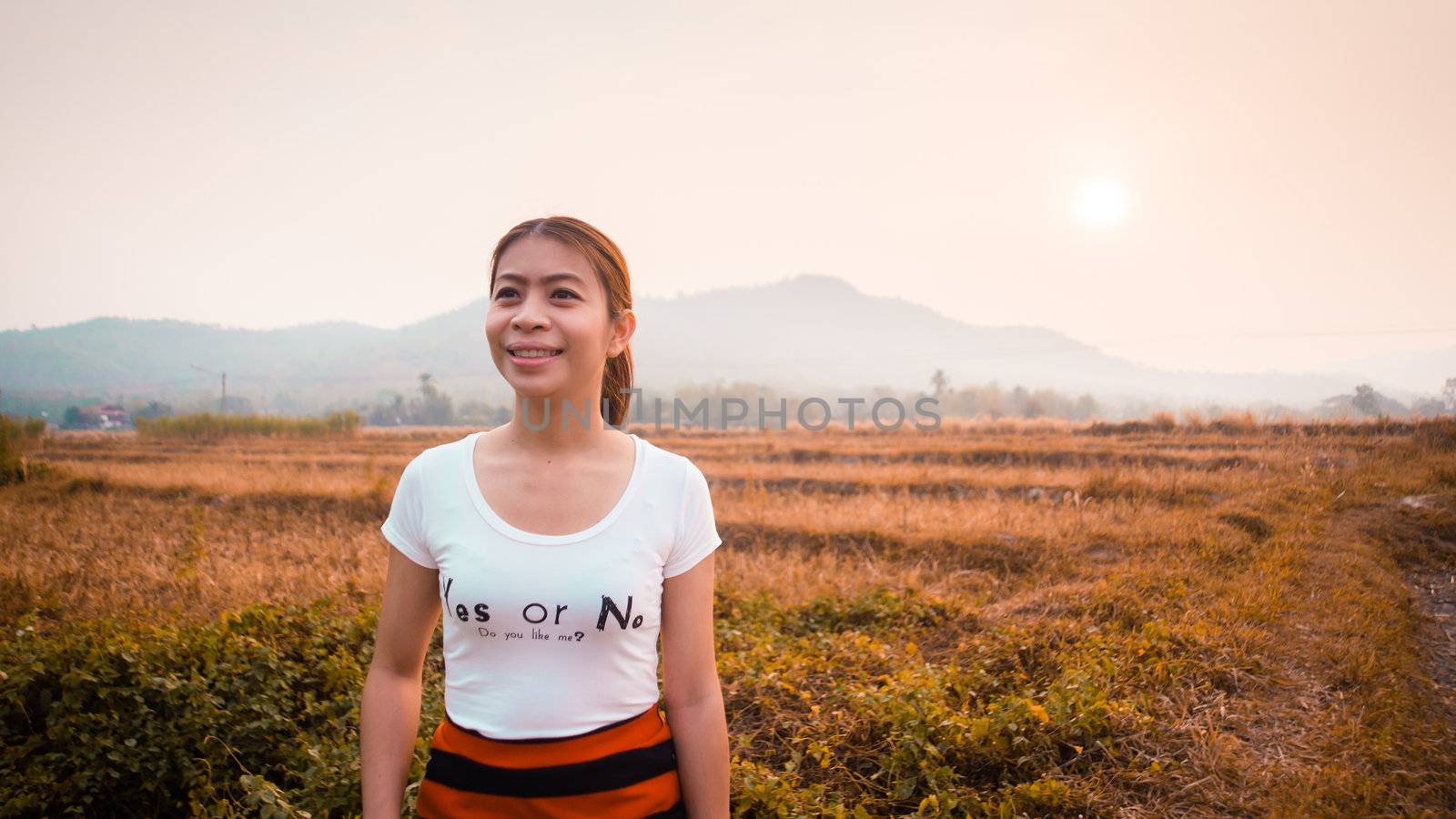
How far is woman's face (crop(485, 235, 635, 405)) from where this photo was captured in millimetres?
1589

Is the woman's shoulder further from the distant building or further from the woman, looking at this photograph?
the distant building

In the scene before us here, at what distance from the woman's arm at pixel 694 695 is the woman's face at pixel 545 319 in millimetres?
538

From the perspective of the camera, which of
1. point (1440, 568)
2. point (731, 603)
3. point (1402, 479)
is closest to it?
point (1440, 568)

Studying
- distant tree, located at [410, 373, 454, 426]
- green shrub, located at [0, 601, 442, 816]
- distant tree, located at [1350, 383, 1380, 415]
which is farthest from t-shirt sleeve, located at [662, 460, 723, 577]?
distant tree, located at [410, 373, 454, 426]

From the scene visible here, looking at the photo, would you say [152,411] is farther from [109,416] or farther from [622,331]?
[622,331]

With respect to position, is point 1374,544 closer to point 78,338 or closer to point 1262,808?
point 1262,808

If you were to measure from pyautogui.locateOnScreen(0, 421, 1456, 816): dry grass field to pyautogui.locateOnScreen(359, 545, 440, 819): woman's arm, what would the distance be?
1.86 meters

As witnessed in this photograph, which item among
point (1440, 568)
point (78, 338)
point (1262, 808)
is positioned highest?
point (78, 338)

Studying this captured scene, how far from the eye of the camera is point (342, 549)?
315 inches

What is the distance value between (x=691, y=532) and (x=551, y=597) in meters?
0.35

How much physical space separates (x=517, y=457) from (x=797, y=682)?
10.6 ft

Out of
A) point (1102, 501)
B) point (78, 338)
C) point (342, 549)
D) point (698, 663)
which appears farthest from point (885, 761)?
point (78, 338)

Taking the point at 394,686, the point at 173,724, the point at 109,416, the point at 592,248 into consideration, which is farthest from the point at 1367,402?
the point at 109,416

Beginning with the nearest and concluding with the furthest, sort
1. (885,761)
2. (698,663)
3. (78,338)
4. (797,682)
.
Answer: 1. (698,663)
2. (885,761)
3. (797,682)
4. (78,338)
